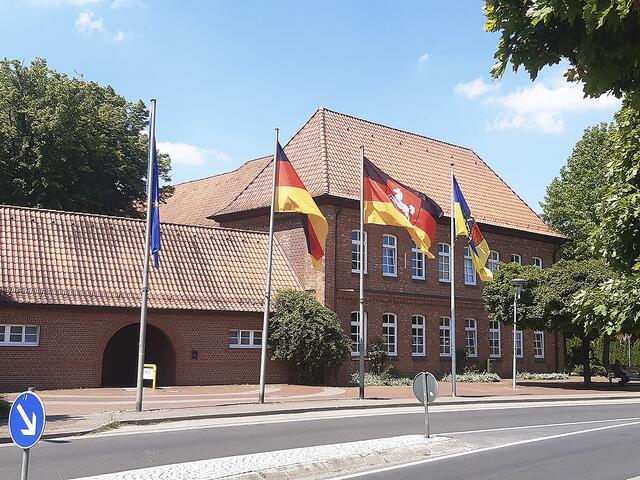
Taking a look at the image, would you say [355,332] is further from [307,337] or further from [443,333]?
[443,333]

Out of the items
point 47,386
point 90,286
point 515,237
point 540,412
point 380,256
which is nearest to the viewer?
point 540,412

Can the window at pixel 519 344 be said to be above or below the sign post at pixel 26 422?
above

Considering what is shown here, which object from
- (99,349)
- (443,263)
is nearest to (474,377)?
(443,263)

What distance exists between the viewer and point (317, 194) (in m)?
33.4

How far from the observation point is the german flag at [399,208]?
78.0 feet

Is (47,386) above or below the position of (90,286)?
below

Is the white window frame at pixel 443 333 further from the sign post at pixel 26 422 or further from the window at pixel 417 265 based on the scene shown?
the sign post at pixel 26 422

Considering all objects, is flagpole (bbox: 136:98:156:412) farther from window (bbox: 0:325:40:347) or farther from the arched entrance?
→ the arched entrance

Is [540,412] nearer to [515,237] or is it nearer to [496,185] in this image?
[515,237]

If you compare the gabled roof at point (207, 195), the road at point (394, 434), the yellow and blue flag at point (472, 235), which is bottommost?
the road at point (394, 434)

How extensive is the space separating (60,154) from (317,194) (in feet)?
41.5

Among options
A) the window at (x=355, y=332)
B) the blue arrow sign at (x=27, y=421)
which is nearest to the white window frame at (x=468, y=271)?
the window at (x=355, y=332)

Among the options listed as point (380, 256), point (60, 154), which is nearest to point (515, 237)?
point (380, 256)

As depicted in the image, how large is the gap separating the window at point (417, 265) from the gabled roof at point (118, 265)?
21.6 feet
